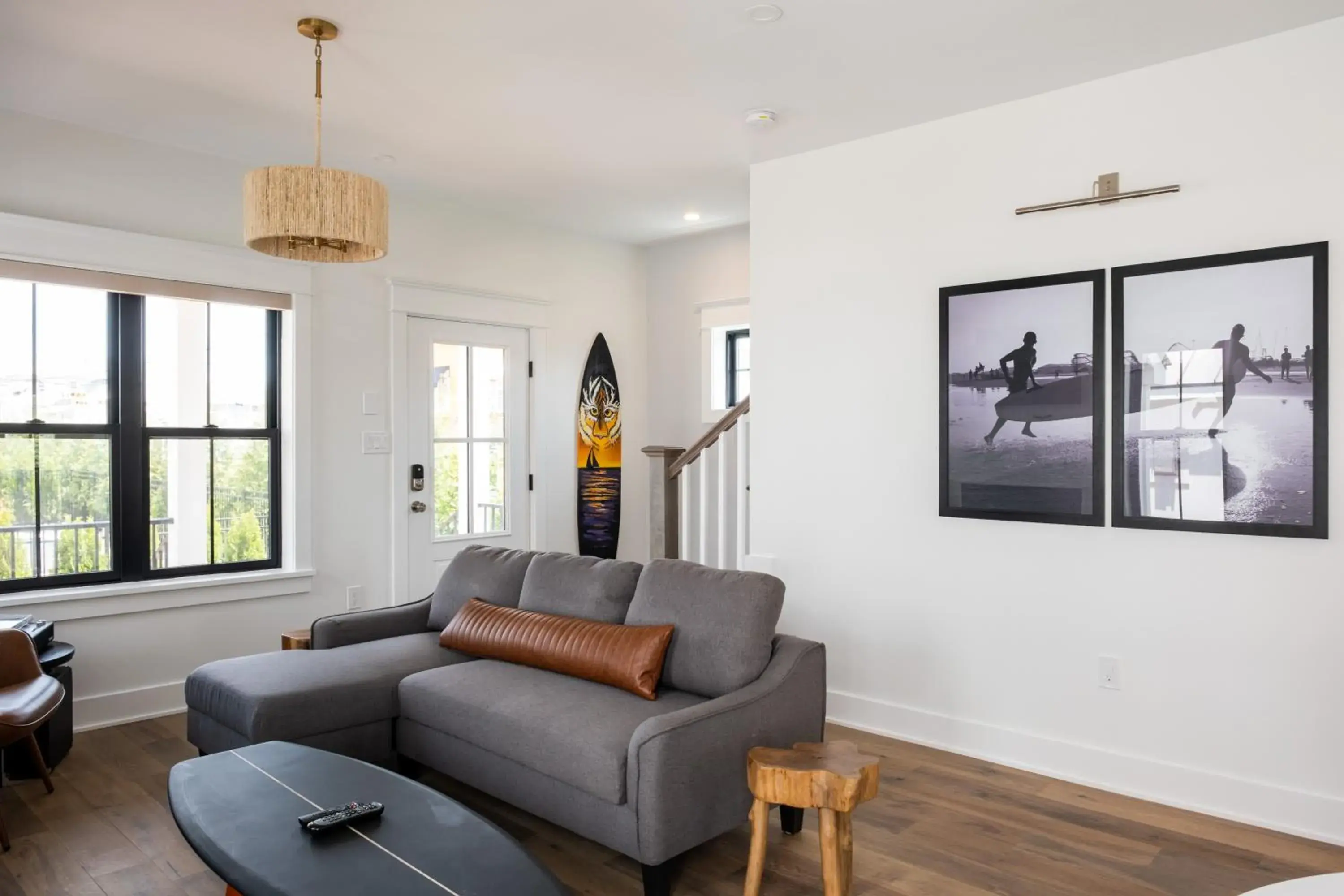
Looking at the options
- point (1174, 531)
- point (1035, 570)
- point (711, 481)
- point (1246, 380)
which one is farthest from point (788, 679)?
point (711, 481)

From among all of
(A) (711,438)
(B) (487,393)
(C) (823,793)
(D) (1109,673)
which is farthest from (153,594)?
(D) (1109,673)

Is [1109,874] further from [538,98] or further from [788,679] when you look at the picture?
[538,98]

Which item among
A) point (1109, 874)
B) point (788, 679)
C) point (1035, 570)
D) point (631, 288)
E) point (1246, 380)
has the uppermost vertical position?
point (631, 288)

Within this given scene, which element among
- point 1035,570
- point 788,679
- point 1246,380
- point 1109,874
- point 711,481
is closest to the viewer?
point 1109,874

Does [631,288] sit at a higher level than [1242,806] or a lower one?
higher

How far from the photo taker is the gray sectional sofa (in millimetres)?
2357

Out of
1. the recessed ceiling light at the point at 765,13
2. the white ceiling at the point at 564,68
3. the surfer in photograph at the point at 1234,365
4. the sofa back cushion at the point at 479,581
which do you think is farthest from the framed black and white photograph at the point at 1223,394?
the sofa back cushion at the point at 479,581

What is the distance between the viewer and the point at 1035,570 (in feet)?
11.3

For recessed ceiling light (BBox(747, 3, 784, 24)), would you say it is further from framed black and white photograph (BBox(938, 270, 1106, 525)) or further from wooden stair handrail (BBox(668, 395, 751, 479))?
wooden stair handrail (BBox(668, 395, 751, 479))

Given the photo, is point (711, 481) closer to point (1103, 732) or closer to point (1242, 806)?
point (1103, 732)

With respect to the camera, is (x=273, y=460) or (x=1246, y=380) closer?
(x=1246, y=380)

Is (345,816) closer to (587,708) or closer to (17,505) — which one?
(587,708)

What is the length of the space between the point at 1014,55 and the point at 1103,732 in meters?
2.48

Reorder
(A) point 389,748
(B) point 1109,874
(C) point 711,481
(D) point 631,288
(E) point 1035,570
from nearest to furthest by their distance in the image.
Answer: (B) point 1109,874, (A) point 389,748, (E) point 1035,570, (C) point 711,481, (D) point 631,288
